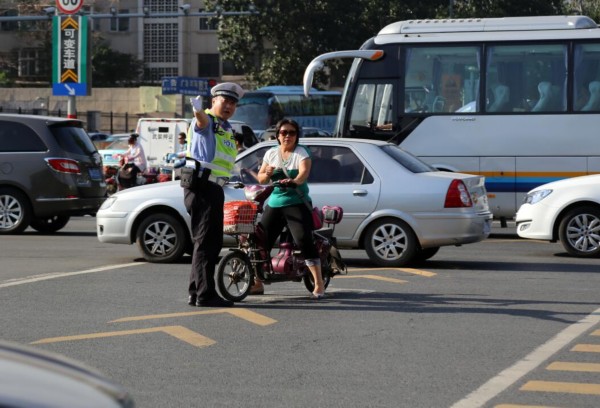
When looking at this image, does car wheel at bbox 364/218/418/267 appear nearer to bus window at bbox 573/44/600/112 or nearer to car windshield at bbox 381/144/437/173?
car windshield at bbox 381/144/437/173

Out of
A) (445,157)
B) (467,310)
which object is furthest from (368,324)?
(445,157)

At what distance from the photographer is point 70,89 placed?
3106cm

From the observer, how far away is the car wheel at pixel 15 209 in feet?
64.5

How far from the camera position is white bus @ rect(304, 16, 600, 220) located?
2066cm

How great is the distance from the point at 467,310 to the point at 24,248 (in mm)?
8198

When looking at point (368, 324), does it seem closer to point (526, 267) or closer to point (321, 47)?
point (526, 267)

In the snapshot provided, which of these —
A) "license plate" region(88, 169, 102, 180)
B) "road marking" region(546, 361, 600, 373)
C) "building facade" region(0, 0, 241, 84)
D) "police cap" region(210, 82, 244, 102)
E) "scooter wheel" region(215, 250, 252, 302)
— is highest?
"building facade" region(0, 0, 241, 84)

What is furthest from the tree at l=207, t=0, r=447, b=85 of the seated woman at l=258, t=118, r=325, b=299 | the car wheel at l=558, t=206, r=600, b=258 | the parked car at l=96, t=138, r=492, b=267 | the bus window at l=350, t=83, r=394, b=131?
the seated woman at l=258, t=118, r=325, b=299

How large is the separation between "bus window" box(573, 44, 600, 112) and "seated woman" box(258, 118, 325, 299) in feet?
34.4

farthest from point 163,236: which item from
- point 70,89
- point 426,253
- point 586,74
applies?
point 70,89

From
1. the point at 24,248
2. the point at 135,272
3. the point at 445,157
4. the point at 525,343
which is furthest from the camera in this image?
the point at 445,157

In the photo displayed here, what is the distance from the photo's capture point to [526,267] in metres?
15.1

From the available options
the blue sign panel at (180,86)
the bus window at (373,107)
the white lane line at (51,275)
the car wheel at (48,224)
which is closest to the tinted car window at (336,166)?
the white lane line at (51,275)

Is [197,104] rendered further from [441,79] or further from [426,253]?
[441,79]
